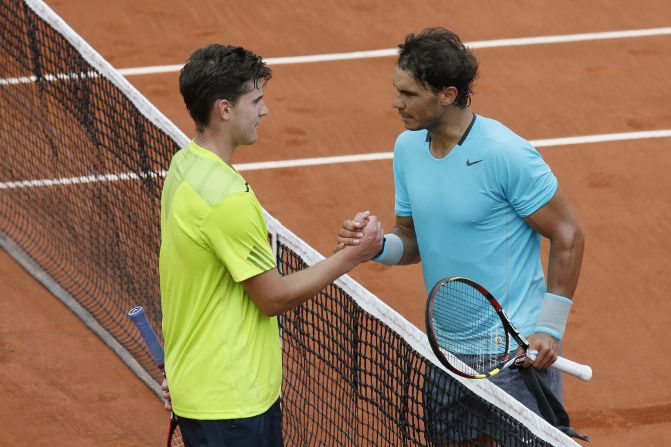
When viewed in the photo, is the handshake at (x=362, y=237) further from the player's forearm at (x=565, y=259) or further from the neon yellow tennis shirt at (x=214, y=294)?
the player's forearm at (x=565, y=259)

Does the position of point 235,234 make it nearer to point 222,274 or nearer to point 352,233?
point 222,274

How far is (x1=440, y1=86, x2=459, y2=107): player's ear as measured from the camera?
16.0ft

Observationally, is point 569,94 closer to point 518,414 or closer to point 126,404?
point 126,404

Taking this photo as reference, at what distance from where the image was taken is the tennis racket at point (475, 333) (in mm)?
4621

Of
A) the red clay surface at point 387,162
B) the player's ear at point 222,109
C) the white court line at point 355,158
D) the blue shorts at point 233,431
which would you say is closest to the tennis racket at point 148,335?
the blue shorts at point 233,431

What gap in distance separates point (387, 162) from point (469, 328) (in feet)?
16.9

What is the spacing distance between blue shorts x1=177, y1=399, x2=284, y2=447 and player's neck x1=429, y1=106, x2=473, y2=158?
3.87 ft

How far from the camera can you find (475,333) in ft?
15.9

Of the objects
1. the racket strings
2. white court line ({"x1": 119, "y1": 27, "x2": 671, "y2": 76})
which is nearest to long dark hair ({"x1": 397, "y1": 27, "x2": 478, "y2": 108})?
the racket strings

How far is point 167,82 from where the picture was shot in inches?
438

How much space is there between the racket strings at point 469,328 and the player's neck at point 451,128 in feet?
1.75

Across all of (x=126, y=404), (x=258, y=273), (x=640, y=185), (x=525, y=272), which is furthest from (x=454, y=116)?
(x=640, y=185)

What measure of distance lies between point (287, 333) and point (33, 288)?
230cm

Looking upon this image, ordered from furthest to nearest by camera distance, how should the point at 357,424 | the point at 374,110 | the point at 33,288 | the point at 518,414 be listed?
1. the point at 374,110
2. the point at 33,288
3. the point at 357,424
4. the point at 518,414
